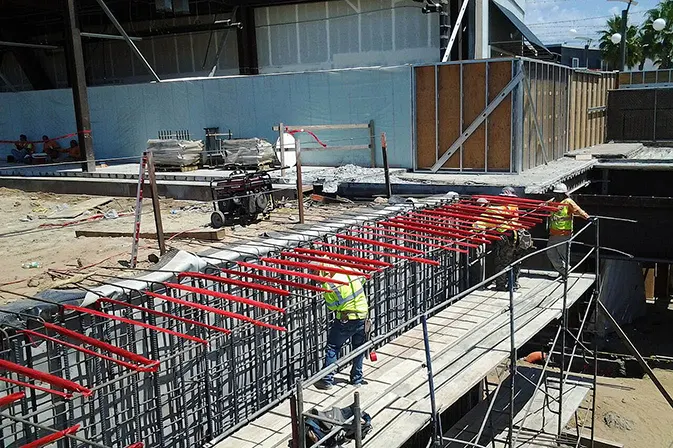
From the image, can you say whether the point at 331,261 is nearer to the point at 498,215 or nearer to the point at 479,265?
the point at 498,215

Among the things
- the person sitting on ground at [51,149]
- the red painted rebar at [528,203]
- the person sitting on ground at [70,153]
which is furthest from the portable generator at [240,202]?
the person sitting on ground at [51,149]

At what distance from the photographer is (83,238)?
1648 centimetres

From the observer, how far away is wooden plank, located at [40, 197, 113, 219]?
64.6ft

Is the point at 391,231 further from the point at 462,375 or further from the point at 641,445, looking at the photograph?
the point at 641,445

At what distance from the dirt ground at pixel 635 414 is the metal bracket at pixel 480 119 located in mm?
7688

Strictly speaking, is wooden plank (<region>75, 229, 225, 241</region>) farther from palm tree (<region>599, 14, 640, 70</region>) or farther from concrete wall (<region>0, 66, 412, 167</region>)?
palm tree (<region>599, 14, 640, 70</region>)

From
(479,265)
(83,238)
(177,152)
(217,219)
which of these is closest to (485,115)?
(479,265)

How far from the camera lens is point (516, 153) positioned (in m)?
17.9

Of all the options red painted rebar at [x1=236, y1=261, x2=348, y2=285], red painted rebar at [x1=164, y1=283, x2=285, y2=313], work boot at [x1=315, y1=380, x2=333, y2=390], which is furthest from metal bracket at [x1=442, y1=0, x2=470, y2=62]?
red painted rebar at [x1=164, y1=283, x2=285, y2=313]

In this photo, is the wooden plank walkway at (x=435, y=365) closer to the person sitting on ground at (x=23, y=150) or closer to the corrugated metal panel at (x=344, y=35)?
the corrugated metal panel at (x=344, y=35)

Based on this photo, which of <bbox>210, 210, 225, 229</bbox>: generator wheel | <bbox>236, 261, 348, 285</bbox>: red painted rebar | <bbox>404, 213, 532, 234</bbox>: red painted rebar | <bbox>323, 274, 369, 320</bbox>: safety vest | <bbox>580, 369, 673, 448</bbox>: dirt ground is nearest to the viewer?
<bbox>236, 261, 348, 285</bbox>: red painted rebar

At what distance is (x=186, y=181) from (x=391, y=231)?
1243 cm

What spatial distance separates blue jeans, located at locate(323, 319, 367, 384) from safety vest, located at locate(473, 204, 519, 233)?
380cm

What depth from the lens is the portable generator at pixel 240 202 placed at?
16.4m
